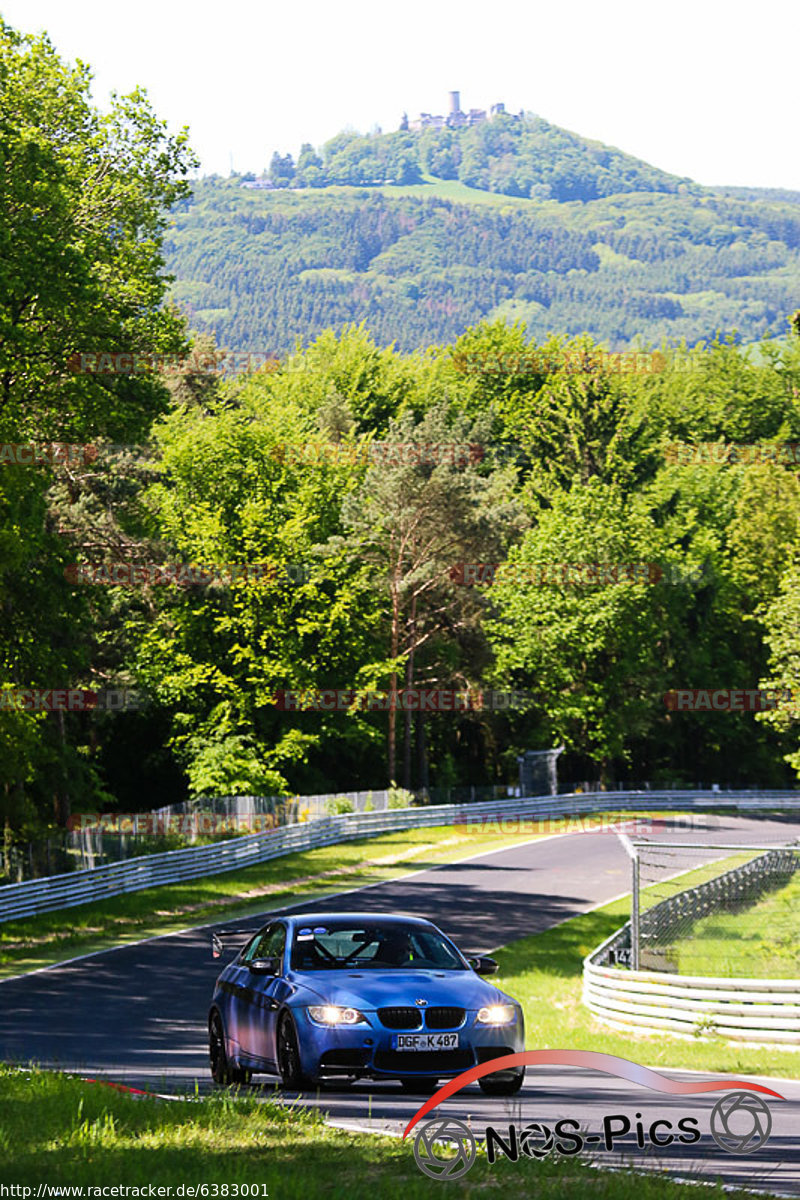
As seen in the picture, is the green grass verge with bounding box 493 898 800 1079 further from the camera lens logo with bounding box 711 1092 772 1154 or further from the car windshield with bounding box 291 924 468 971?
the car windshield with bounding box 291 924 468 971

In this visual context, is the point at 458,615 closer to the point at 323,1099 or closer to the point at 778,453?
the point at 778,453

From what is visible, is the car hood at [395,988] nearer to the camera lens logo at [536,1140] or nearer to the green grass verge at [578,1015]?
the camera lens logo at [536,1140]

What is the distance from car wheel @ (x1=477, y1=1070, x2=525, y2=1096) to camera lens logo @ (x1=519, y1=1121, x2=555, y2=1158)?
1.64 meters

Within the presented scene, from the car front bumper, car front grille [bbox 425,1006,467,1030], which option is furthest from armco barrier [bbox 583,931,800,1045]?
car front grille [bbox 425,1006,467,1030]

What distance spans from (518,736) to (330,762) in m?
11.3

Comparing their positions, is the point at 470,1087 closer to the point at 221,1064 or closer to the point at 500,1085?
the point at 500,1085

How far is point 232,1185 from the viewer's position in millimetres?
7312

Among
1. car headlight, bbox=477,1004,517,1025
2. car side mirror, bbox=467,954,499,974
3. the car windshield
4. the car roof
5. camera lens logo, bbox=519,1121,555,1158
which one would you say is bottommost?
camera lens logo, bbox=519,1121,555,1158

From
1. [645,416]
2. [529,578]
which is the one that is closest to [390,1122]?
[529,578]

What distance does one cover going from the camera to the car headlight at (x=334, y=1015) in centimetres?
1055

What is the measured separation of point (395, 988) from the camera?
35.3ft

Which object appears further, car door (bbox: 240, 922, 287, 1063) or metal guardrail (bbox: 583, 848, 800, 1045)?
metal guardrail (bbox: 583, 848, 800, 1045)

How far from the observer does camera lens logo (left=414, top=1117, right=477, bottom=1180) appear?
782 cm

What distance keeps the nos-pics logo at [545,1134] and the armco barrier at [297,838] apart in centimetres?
2438
